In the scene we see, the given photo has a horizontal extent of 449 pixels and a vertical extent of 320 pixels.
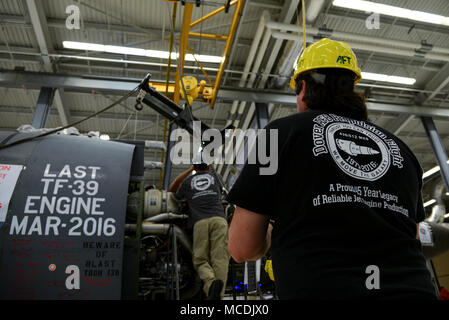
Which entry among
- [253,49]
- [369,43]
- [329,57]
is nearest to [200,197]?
[329,57]

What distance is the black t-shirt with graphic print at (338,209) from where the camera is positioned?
1.08 metres

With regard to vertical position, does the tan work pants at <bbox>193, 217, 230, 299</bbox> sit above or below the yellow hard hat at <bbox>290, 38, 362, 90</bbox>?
below

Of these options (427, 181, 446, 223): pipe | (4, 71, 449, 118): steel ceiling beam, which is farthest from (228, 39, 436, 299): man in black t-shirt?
(427, 181, 446, 223): pipe

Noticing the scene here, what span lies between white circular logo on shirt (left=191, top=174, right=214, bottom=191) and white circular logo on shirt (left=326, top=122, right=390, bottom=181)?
3194 mm

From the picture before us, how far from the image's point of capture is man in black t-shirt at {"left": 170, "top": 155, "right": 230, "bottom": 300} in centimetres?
409

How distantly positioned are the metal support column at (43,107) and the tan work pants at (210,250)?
783 cm

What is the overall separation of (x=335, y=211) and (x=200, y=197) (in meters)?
3.32

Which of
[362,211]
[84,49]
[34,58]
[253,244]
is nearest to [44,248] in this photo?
[253,244]

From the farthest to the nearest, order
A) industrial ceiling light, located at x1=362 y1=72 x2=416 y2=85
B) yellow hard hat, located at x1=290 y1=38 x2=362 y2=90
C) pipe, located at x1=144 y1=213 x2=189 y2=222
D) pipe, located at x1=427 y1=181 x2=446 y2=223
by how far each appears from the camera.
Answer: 1. pipe, located at x1=427 y1=181 x2=446 y2=223
2. industrial ceiling light, located at x1=362 y1=72 x2=416 y2=85
3. pipe, located at x1=144 y1=213 x2=189 y2=222
4. yellow hard hat, located at x1=290 y1=38 x2=362 y2=90

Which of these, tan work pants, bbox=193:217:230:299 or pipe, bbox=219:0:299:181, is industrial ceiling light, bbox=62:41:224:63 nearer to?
pipe, bbox=219:0:299:181

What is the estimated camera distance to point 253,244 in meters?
1.36

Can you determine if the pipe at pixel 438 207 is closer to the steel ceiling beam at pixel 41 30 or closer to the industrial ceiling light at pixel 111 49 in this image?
the industrial ceiling light at pixel 111 49

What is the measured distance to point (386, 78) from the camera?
38.6 ft
